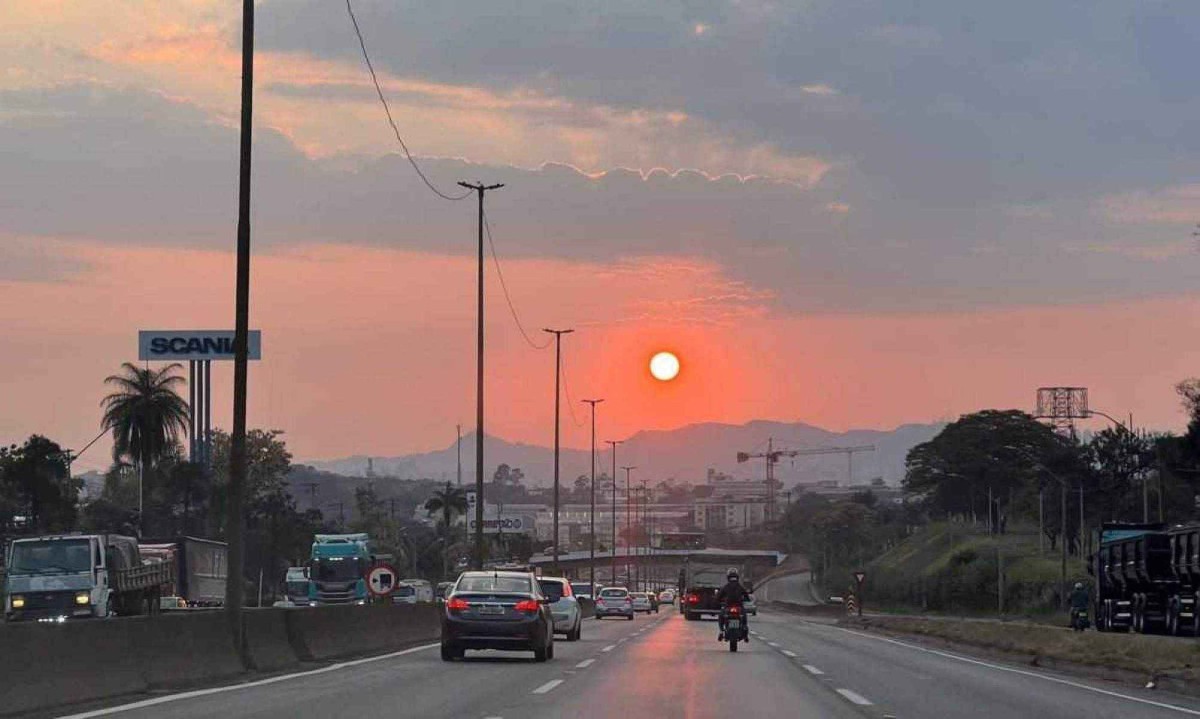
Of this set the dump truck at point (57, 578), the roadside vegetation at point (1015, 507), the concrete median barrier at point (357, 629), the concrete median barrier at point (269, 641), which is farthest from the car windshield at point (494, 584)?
the roadside vegetation at point (1015, 507)

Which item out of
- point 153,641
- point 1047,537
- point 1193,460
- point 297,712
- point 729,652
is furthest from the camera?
point 1047,537

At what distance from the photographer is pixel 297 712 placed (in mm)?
17719

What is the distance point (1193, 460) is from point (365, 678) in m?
69.8

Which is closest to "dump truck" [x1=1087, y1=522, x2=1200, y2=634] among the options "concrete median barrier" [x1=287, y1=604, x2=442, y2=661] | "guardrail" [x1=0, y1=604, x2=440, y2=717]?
"concrete median barrier" [x1=287, y1=604, x2=442, y2=661]

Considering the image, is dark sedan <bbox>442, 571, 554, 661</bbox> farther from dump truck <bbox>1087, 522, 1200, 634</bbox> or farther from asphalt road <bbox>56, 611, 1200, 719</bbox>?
dump truck <bbox>1087, 522, 1200, 634</bbox>

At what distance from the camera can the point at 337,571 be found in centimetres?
7050

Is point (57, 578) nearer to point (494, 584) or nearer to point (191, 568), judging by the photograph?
point (494, 584)

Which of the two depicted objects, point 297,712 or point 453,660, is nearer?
point 297,712

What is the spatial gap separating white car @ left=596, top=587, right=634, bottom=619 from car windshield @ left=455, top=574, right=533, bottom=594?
46.3 m

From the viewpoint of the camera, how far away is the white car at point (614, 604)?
7538 cm

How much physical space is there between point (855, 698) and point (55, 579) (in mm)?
27317

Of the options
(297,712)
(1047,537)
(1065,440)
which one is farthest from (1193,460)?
(297,712)

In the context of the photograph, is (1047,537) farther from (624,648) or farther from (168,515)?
(624,648)

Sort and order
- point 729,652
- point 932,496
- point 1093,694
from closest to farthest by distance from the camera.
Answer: point 1093,694 < point 729,652 < point 932,496
